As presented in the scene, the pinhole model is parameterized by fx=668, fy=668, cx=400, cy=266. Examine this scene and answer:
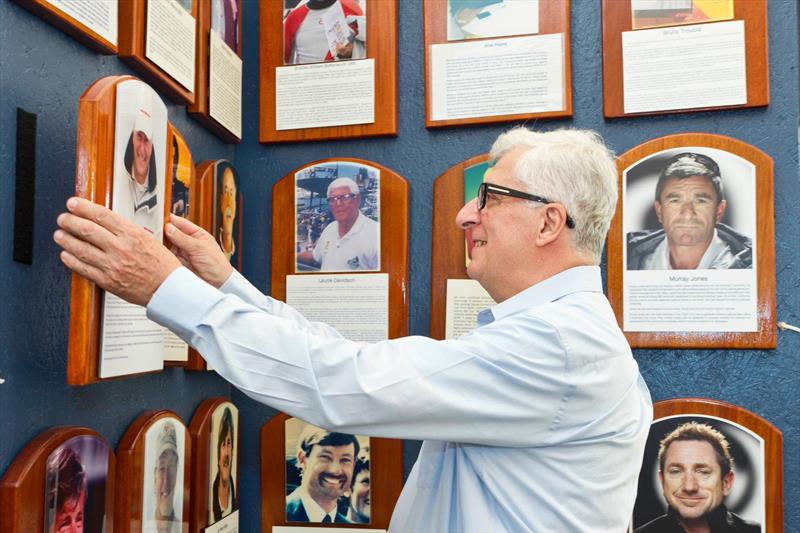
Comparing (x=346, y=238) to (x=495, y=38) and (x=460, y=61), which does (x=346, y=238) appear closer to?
(x=460, y=61)

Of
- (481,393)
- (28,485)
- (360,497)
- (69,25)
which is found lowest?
(360,497)

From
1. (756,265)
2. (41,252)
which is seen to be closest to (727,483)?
(756,265)

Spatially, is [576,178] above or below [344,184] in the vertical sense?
below

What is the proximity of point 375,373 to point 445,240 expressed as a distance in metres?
0.90

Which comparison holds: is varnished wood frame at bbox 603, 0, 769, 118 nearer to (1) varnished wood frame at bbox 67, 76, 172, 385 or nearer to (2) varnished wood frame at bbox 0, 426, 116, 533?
(1) varnished wood frame at bbox 67, 76, 172, 385

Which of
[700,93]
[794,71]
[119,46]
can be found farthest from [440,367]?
[794,71]

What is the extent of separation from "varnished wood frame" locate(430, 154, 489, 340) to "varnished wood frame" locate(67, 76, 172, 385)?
949mm

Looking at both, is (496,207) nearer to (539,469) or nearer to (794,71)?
(539,469)

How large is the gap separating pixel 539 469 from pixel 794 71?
1.28m

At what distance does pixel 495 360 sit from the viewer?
980mm

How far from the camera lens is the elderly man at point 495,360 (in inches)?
37.3

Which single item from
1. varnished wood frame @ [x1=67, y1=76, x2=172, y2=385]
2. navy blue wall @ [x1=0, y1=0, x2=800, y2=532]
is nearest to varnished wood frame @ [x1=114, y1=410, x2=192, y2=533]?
navy blue wall @ [x1=0, y1=0, x2=800, y2=532]

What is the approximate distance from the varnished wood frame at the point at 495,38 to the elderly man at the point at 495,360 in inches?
21.9

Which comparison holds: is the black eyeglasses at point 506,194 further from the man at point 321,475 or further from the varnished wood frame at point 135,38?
the man at point 321,475
